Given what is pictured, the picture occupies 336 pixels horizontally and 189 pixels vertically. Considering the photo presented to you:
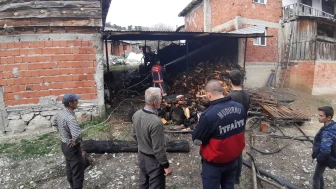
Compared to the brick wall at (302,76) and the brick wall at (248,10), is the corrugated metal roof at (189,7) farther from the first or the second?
the brick wall at (302,76)

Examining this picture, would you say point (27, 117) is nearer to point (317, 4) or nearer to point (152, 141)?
point (152, 141)

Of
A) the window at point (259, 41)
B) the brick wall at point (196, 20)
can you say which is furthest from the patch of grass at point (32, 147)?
the brick wall at point (196, 20)

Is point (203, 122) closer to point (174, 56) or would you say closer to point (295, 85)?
point (174, 56)

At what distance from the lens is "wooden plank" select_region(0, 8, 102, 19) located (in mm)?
5855

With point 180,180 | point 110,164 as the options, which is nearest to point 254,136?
point 180,180

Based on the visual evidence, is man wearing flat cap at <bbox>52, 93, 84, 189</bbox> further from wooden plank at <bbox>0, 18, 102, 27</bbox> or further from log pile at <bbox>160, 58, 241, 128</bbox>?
wooden plank at <bbox>0, 18, 102, 27</bbox>

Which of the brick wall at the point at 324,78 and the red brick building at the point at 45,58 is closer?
the red brick building at the point at 45,58

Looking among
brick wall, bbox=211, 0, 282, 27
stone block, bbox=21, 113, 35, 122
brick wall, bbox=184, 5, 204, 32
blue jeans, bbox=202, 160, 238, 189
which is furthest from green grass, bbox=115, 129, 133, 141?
brick wall, bbox=184, 5, 204, 32

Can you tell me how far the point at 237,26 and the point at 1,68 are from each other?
11969 millimetres

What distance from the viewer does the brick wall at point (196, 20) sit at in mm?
17594

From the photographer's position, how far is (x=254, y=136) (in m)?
5.86

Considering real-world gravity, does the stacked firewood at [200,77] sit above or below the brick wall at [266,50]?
below

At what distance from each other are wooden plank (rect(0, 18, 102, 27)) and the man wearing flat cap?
12.1 feet

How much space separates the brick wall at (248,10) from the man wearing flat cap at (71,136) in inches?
490
